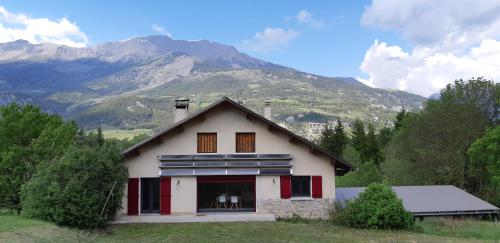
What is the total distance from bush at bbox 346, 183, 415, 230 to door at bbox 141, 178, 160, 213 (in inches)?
421

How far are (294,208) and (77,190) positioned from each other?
38.5 ft

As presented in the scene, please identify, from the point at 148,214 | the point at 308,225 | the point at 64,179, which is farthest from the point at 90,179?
the point at 308,225

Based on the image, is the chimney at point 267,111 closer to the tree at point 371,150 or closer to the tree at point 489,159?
the tree at point 489,159

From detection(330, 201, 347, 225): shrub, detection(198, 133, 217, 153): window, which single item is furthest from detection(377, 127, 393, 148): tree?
detection(198, 133, 217, 153): window

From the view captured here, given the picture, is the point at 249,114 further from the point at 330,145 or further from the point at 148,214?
the point at 330,145

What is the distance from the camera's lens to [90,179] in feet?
72.9

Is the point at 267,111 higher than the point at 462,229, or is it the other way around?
the point at 267,111

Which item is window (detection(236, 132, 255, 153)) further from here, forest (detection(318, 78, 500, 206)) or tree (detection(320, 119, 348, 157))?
tree (detection(320, 119, 348, 157))

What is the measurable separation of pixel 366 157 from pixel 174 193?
48.6 metres

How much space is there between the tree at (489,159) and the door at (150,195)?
26718 mm

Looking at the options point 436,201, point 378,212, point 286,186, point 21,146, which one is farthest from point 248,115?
point 21,146

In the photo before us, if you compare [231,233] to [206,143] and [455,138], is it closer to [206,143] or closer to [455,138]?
[206,143]

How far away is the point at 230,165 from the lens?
26.8 m

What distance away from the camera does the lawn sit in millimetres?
18344
